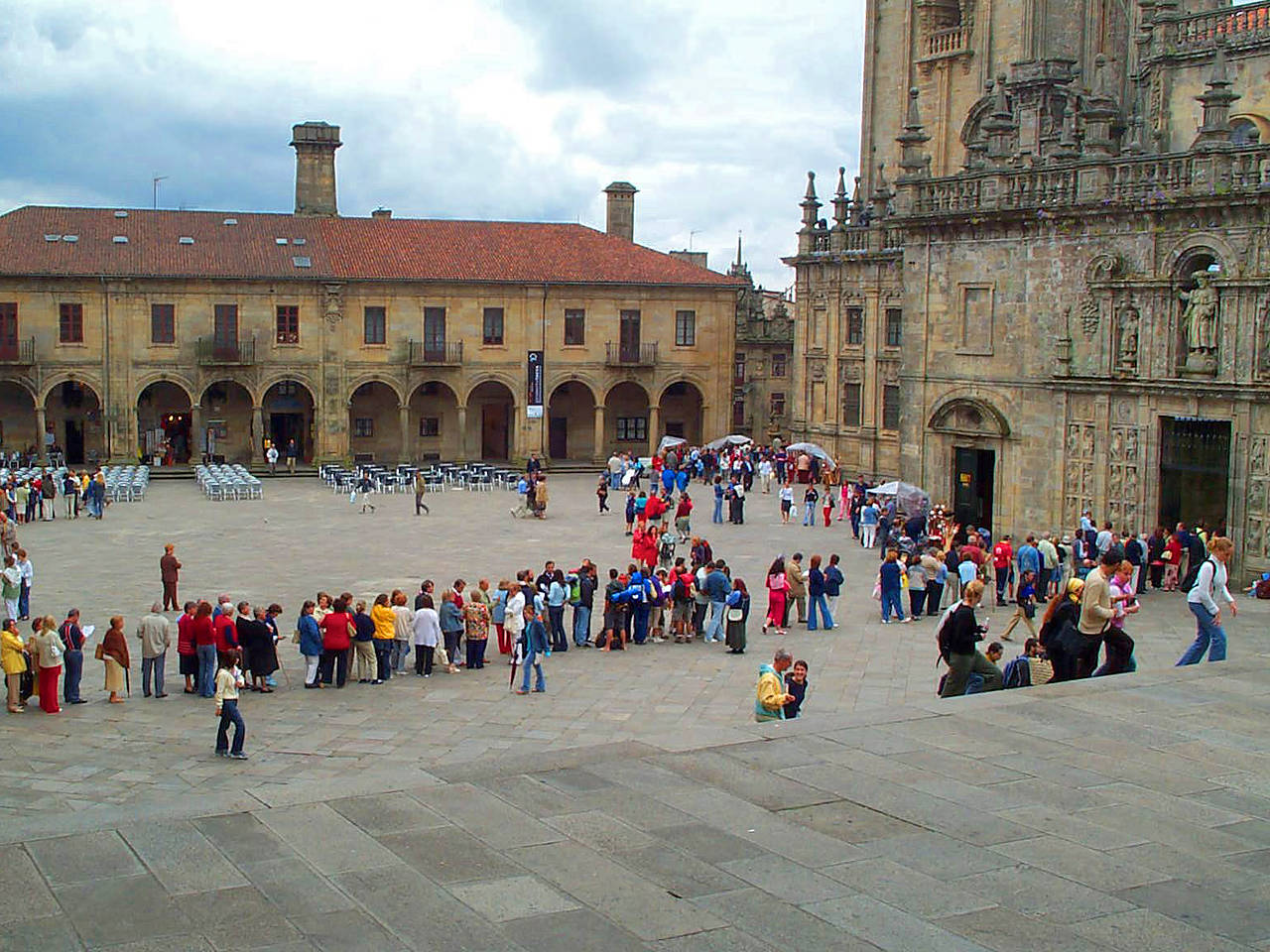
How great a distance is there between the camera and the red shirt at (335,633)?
18.2 metres

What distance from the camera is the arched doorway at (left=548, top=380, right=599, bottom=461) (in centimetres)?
5462

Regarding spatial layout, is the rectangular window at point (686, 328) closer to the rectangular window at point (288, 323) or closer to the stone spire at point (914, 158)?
the rectangular window at point (288, 323)

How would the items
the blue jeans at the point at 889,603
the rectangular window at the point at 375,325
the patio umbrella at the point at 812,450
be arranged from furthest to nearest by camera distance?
the rectangular window at the point at 375,325 → the patio umbrella at the point at 812,450 → the blue jeans at the point at 889,603

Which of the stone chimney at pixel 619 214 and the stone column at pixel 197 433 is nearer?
the stone column at pixel 197 433

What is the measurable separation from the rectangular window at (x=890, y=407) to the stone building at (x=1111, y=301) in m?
8.72

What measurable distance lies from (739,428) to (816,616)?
37.6 m

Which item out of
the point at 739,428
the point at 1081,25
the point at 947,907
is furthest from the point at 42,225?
the point at 947,907

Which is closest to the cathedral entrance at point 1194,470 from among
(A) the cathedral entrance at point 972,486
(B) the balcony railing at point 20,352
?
(A) the cathedral entrance at point 972,486

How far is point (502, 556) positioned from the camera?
30.0m

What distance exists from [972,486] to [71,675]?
2031 centimetres

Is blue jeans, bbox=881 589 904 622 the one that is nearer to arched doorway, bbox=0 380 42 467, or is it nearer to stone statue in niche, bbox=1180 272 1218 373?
stone statue in niche, bbox=1180 272 1218 373

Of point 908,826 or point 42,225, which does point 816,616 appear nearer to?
point 908,826

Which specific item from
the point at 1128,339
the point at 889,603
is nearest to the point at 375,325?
the point at 1128,339

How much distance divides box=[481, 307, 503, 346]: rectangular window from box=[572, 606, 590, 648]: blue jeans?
1214 inches
